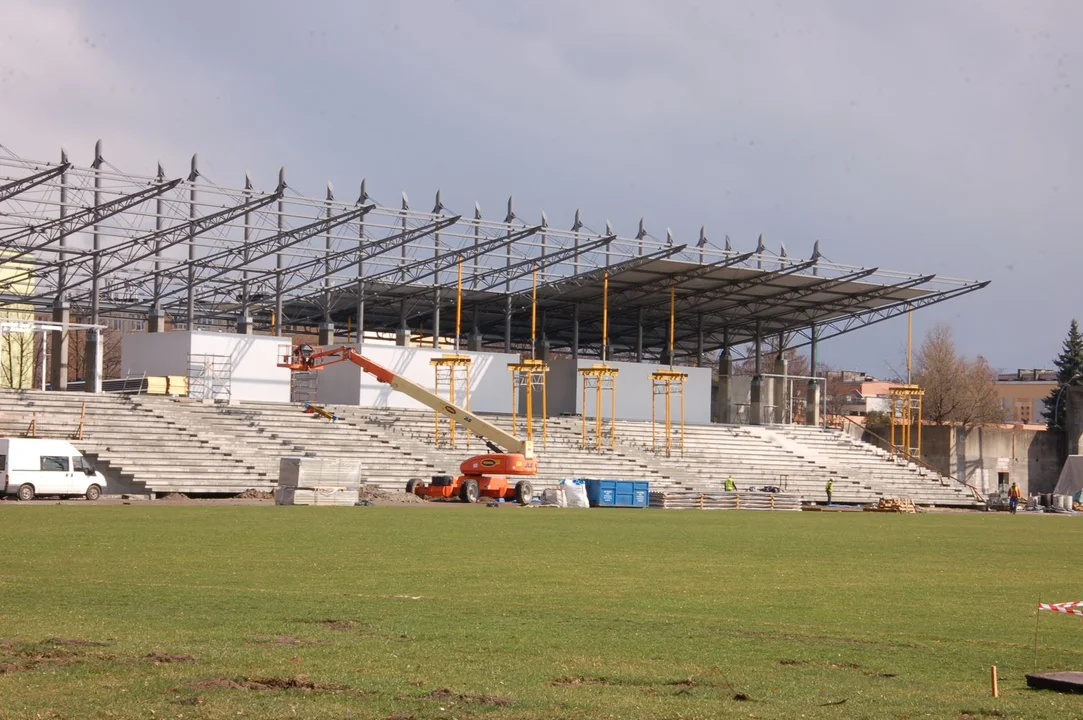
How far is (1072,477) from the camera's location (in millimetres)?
77188

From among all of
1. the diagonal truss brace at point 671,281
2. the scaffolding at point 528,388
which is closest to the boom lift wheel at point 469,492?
the scaffolding at point 528,388

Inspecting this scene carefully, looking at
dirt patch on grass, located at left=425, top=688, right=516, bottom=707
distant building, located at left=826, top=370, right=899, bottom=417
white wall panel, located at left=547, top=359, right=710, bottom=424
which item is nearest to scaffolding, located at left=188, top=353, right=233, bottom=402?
white wall panel, located at left=547, top=359, right=710, bottom=424

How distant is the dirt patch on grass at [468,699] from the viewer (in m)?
9.22

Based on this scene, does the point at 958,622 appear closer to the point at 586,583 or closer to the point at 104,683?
the point at 586,583

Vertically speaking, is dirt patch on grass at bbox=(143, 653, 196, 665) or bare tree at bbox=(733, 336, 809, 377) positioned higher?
bare tree at bbox=(733, 336, 809, 377)

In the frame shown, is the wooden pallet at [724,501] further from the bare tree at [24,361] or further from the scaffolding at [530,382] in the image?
the bare tree at [24,361]

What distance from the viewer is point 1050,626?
583 inches

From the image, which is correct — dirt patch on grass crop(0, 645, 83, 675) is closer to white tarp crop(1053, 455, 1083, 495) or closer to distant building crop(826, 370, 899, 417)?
white tarp crop(1053, 455, 1083, 495)

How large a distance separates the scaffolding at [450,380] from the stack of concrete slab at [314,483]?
15.0 metres

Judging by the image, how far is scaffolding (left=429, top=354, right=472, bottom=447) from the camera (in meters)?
64.6

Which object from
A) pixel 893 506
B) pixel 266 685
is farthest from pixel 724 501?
→ pixel 266 685

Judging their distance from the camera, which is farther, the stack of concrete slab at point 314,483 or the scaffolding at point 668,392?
the scaffolding at point 668,392

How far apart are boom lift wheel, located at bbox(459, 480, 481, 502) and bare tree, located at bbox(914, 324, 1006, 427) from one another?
6490 cm

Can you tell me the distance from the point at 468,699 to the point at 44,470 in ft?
128
